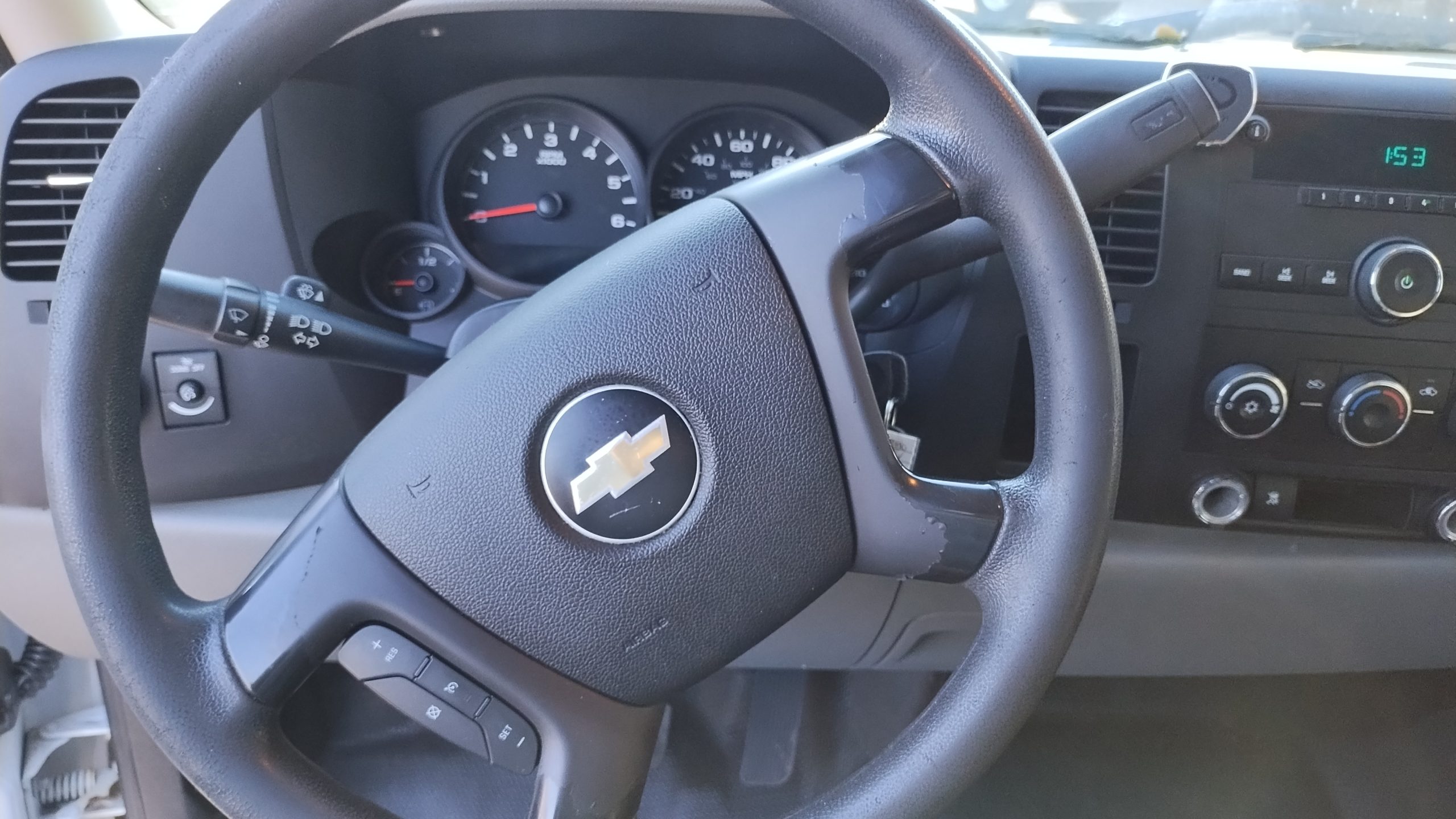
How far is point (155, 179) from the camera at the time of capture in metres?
0.56

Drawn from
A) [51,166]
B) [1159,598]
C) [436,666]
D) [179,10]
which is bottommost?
[1159,598]

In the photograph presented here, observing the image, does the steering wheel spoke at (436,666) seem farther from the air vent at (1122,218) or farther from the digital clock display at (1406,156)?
the digital clock display at (1406,156)

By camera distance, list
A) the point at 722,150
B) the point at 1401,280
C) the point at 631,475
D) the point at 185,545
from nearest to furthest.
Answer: the point at 631,475 < the point at 1401,280 < the point at 185,545 < the point at 722,150

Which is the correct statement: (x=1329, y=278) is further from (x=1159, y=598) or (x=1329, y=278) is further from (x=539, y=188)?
(x=539, y=188)

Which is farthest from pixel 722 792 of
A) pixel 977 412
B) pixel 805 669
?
pixel 977 412

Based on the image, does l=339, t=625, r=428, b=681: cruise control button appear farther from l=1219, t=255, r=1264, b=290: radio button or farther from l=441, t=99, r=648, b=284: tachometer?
l=1219, t=255, r=1264, b=290: radio button

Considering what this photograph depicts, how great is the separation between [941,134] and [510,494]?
1.15 feet

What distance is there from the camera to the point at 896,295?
3.27ft

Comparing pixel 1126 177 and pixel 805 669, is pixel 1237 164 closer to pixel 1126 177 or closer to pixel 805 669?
pixel 1126 177

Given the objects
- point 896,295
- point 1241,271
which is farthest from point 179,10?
point 1241,271

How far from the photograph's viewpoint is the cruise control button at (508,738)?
2.13ft

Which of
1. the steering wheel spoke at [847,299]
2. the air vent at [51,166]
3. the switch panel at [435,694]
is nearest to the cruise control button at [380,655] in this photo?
the switch panel at [435,694]

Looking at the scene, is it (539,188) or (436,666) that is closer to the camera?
(436,666)

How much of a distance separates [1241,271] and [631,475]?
690mm
